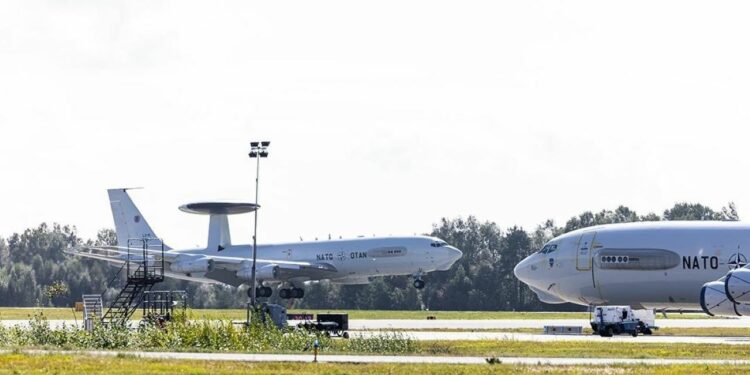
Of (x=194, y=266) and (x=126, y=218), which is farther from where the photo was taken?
(x=126, y=218)

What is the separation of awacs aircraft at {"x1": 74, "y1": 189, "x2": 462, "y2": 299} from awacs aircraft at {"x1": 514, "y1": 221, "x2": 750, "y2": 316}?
34091 mm

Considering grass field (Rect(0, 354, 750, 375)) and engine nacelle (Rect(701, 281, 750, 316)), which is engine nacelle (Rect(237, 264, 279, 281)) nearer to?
engine nacelle (Rect(701, 281, 750, 316))

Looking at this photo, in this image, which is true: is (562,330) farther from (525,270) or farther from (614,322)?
(525,270)

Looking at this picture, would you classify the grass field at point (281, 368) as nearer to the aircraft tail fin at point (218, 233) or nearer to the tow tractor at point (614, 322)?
the tow tractor at point (614, 322)

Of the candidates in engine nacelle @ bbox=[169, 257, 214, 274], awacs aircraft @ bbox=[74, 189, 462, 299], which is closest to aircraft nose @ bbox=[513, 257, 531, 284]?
awacs aircraft @ bbox=[74, 189, 462, 299]

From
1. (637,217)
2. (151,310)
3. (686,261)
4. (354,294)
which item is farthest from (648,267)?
(637,217)

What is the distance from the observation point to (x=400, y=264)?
106 metres

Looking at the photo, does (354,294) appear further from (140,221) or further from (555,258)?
(555,258)

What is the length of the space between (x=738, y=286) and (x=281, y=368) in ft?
76.8

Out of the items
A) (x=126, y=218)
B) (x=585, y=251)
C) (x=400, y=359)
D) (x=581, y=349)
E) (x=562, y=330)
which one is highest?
(x=126, y=218)

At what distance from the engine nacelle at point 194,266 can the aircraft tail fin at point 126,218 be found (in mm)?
12330

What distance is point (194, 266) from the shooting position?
109 m

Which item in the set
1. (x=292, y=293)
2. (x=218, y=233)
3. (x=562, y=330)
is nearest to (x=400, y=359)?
(x=562, y=330)

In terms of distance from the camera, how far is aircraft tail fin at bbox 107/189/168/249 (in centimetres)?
12138
